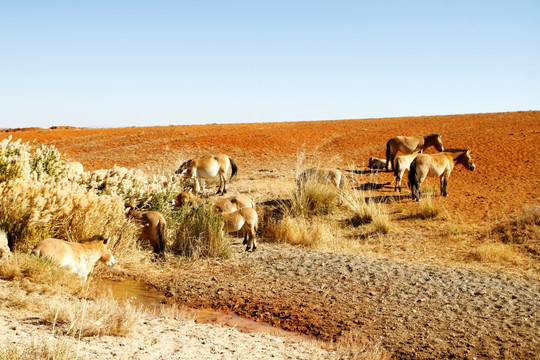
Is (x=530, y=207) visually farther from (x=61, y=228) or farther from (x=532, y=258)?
(x=61, y=228)

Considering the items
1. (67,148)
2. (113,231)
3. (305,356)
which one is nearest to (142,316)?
(305,356)

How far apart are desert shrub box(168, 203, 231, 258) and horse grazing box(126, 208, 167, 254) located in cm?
43

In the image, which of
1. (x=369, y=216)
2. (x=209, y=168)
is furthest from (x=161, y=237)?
(x=209, y=168)

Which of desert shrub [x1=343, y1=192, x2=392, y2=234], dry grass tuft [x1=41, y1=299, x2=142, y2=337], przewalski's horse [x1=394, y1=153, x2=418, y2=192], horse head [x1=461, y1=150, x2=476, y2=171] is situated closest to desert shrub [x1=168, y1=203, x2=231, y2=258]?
dry grass tuft [x1=41, y1=299, x2=142, y2=337]

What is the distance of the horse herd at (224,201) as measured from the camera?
23.1 feet

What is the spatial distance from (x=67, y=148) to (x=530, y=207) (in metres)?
24.3

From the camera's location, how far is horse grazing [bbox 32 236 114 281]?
6758mm

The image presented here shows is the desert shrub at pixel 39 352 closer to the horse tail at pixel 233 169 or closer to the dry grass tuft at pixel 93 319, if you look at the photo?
the dry grass tuft at pixel 93 319

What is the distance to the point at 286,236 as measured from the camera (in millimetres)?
11398

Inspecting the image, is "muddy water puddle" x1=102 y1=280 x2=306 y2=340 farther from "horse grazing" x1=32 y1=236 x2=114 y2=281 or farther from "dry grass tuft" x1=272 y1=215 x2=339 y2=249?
"dry grass tuft" x1=272 y1=215 x2=339 y2=249

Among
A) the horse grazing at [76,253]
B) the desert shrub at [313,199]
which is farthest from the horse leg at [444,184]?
the horse grazing at [76,253]

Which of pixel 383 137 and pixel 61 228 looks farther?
pixel 383 137

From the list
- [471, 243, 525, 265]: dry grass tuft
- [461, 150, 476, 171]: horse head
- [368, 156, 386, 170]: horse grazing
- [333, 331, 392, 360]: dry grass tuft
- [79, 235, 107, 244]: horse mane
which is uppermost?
[461, 150, 476, 171]: horse head

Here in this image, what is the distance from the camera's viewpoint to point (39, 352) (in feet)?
13.2
